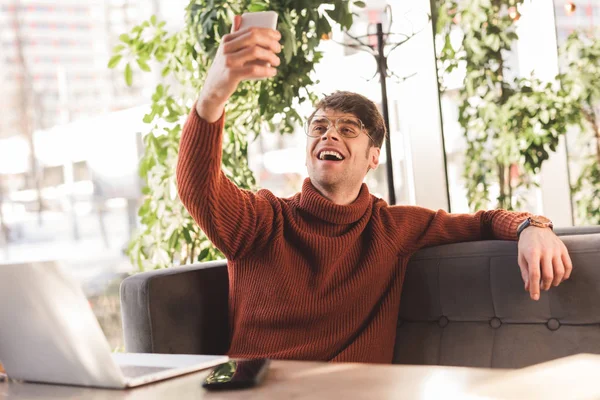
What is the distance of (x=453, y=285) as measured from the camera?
2002mm

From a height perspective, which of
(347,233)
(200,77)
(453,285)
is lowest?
(453,285)

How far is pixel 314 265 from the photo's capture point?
205cm

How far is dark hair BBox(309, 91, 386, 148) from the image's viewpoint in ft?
7.29

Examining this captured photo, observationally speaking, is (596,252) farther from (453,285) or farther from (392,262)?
(392,262)

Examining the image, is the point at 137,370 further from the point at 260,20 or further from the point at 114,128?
the point at 114,128

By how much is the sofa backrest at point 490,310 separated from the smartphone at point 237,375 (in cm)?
86

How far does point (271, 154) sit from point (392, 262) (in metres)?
1.81

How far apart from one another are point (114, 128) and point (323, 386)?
2.57m

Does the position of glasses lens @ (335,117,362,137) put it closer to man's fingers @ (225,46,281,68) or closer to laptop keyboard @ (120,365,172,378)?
man's fingers @ (225,46,281,68)

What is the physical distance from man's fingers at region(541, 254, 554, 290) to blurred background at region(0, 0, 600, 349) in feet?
5.26

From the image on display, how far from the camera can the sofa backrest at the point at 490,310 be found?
5.98 ft

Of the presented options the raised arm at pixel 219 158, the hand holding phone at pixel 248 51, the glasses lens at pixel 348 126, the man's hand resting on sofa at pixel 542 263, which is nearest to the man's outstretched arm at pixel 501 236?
the man's hand resting on sofa at pixel 542 263

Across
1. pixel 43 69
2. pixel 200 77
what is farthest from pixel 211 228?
pixel 43 69

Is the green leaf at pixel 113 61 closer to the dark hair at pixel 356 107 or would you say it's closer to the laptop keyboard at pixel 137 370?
the dark hair at pixel 356 107
